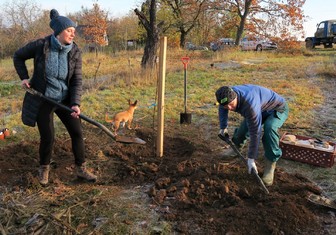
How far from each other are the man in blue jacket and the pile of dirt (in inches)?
10.3

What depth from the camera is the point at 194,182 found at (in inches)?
122

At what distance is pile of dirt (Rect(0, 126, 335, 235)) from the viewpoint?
2.51 m

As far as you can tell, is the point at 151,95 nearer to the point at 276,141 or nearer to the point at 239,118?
the point at 239,118

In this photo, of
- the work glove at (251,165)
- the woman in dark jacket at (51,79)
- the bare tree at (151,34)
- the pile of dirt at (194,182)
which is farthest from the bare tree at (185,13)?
the work glove at (251,165)

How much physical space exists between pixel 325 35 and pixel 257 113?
91.7ft

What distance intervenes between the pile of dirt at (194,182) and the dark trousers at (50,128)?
0.36m

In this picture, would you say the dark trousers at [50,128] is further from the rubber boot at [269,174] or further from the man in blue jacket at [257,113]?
the rubber boot at [269,174]

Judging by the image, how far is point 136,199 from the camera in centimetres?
297

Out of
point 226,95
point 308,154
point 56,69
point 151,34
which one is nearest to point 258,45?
point 151,34

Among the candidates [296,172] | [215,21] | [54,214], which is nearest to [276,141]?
[296,172]

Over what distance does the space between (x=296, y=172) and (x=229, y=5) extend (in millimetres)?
22847

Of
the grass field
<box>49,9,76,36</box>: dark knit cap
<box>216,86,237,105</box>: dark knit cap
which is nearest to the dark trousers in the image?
the grass field

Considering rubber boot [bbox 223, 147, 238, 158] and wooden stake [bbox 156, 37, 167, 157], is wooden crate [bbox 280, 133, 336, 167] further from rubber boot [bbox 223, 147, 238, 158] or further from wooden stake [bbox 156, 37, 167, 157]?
wooden stake [bbox 156, 37, 167, 157]

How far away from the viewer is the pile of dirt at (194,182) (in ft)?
8.24
